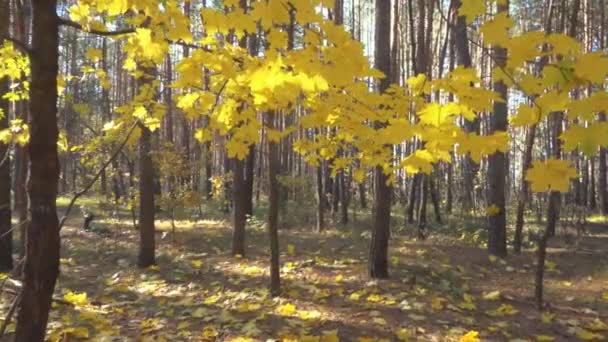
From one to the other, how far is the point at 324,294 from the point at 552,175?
4.31 m

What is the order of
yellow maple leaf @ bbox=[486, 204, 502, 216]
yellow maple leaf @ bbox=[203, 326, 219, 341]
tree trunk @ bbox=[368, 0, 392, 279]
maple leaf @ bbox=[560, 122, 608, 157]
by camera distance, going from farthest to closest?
yellow maple leaf @ bbox=[486, 204, 502, 216]
tree trunk @ bbox=[368, 0, 392, 279]
yellow maple leaf @ bbox=[203, 326, 219, 341]
maple leaf @ bbox=[560, 122, 608, 157]

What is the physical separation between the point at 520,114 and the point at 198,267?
6.51 m

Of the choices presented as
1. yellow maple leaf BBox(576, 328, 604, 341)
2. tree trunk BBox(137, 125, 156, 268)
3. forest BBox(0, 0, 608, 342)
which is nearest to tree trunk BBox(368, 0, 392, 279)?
forest BBox(0, 0, 608, 342)

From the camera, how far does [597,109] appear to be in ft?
4.83

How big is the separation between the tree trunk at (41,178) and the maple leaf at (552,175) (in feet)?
6.40

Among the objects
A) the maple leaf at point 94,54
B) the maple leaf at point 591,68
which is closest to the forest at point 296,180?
the maple leaf at point 591,68

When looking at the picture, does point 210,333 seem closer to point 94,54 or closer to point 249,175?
point 94,54

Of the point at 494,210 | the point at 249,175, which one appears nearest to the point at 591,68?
the point at 494,210

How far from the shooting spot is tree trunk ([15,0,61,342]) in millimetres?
2180

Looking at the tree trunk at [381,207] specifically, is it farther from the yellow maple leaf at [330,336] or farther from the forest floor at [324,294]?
the yellow maple leaf at [330,336]

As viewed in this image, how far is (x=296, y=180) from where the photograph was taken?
41.1 feet

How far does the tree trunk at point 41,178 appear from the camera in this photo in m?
2.18

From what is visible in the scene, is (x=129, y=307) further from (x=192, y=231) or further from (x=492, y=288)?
(x=192, y=231)

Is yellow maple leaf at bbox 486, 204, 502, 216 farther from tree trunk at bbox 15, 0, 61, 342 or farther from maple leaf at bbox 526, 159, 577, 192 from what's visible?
tree trunk at bbox 15, 0, 61, 342
